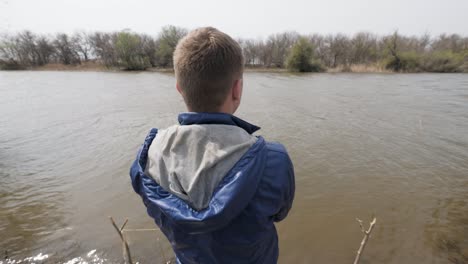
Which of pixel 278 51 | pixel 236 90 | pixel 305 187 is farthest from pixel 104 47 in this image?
pixel 236 90

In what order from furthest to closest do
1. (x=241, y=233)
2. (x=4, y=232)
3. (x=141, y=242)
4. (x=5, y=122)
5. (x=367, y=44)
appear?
(x=367, y=44) → (x=5, y=122) → (x=4, y=232) → (x=141, y=242) → (x=241, y=233)

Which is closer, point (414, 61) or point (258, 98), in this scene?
point (258, 98)

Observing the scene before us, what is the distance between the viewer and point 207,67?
3.95 ft

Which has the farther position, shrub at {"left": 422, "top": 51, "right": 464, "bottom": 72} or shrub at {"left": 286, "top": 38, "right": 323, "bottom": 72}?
shrub at {"left": 286, "top": 38, "right": 323, "bottom": 72}

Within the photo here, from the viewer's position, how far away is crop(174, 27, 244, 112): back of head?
1203 millimetres

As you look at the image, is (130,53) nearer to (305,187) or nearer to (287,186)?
(305,187)

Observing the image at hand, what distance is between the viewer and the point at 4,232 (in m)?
3.90

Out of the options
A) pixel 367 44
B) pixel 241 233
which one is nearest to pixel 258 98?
pixel 241 233

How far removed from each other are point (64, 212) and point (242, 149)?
4.77m

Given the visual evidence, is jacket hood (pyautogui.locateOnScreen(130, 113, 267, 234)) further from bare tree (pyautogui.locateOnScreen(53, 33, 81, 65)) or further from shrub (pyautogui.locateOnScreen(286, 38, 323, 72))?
bare tree (pyautogui.locateOnScreen(53, 33, 81, 65))

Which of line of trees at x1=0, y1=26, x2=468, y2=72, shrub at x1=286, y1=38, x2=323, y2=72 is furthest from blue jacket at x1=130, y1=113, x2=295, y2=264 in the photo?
shrub at x1=286, y1=38, x2=323, y2=72

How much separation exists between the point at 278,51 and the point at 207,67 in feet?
221

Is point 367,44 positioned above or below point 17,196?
above

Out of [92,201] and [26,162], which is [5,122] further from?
[92,201]
